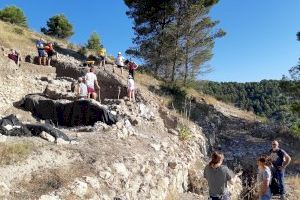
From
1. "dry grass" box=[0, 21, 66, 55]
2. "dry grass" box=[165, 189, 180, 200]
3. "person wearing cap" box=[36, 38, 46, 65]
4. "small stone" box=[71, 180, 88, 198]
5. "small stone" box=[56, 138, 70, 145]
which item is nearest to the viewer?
"small stone" box=[71, 180, 88, 198]

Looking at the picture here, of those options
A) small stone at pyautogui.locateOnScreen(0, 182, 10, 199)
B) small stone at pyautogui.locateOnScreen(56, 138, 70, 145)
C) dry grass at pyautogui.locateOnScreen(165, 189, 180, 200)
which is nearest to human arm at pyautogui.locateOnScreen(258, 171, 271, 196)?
dry grass at pyautogui.locateOnScreen(165, 189, 180, 200)

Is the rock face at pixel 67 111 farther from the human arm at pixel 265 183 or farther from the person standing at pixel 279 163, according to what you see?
the human arm at pixel 265 183

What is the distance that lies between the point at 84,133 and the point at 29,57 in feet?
38.7

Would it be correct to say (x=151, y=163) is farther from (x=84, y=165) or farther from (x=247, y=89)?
(x=247, y=89)

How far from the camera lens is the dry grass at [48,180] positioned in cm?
812

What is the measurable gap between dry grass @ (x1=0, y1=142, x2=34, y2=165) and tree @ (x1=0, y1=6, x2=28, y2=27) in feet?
133

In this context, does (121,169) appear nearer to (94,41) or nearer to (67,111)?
(67,111)

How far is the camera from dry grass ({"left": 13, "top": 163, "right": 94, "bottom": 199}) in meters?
8.12

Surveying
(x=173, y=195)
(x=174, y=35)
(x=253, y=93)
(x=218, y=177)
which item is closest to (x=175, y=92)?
(x=174, y=35)

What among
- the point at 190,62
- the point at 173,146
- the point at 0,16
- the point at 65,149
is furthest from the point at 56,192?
the point at 0,16

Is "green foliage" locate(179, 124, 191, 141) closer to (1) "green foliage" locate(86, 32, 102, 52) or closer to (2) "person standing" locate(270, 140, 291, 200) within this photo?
(2) "person standing" locate(270, 140, 291, 200)

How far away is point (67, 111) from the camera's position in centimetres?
1595

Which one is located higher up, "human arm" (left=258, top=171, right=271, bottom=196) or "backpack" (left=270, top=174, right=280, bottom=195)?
"human arm" (left=258, top=171, right=271, bottom=196)

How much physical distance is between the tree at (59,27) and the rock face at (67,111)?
32.2 meters
